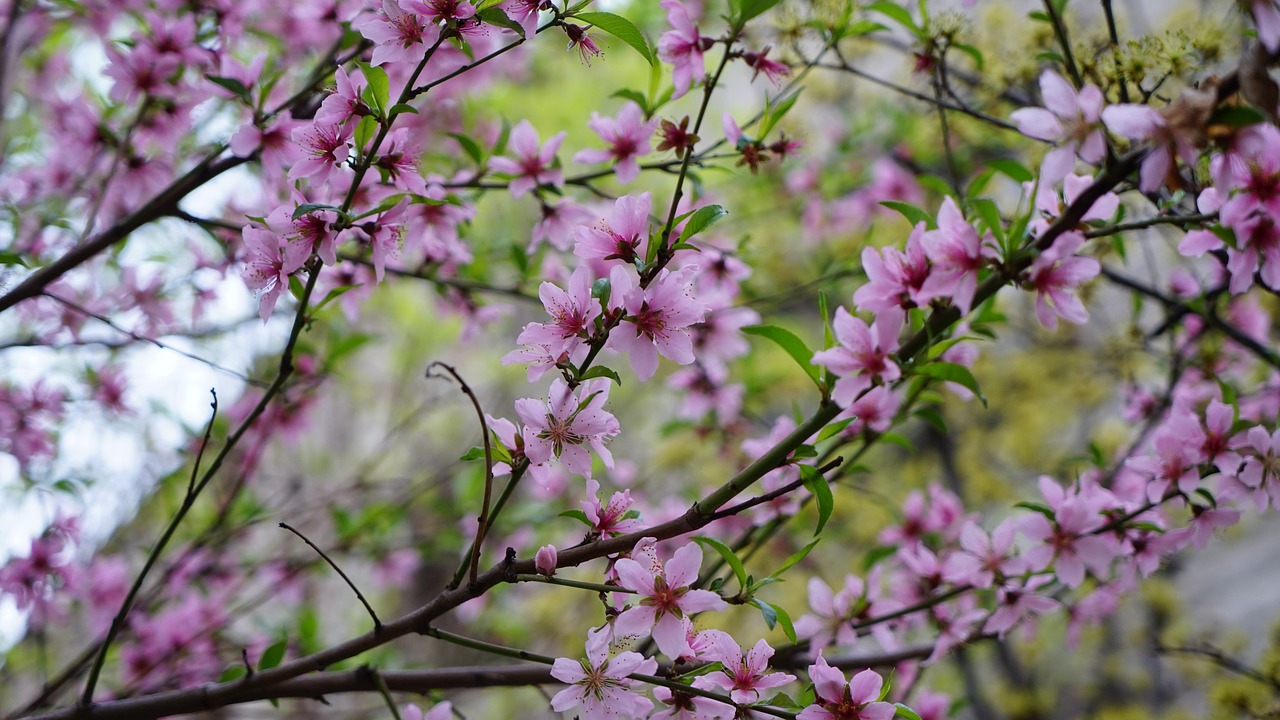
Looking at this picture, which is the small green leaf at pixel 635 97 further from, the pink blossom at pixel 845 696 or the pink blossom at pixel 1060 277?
the pink blossom at pixel 845 696

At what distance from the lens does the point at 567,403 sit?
665 millimetres

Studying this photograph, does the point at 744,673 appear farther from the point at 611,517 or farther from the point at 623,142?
the point at 623,142

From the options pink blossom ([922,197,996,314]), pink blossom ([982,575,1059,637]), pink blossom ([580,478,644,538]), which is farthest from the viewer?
pink blossom ([982,575,1059,637])

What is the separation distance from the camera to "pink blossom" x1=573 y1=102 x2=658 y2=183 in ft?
3.18

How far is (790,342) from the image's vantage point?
67 centimetres

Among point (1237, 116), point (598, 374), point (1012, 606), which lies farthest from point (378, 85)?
point (1012, 606)

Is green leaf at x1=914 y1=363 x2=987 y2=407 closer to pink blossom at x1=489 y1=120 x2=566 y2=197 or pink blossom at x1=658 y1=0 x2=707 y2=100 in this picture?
pink blossom at x1=658 y1=0 x2=707 y2=100

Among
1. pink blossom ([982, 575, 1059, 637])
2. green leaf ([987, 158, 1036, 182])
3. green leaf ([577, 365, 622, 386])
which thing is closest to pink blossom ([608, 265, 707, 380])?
green leaf ([577, 365, 622, 386])

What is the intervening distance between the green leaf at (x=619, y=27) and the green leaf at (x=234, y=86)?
428mm

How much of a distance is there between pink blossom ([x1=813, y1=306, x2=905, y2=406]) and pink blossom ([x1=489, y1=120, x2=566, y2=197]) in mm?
499

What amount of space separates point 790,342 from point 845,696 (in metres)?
0.30

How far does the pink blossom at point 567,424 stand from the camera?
0.66 metres

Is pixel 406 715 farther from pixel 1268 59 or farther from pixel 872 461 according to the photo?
pixel 872 461

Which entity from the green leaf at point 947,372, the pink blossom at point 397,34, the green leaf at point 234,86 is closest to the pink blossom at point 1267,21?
the green leaf at point 947,372
